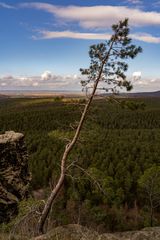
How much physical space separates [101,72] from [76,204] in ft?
148

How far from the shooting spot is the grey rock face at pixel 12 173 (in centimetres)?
2033

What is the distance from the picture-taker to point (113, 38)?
51.6ft

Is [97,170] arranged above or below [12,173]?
above

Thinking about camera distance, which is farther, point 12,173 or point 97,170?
point 12,173

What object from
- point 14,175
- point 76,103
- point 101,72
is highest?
point 101,72

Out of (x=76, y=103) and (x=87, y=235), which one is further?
(x=76, y=103)

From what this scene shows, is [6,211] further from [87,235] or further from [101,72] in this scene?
[87,235]

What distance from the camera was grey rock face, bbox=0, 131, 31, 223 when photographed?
20.3 meters

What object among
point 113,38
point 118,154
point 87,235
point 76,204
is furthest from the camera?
point 118,154

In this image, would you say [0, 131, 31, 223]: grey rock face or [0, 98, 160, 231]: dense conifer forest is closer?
[0, 98, 160, 231]: dense conifer forest

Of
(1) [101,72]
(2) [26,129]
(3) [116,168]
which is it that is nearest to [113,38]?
(1) [101,72]

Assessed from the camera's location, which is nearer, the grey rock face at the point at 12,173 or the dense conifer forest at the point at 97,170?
the dense conifer forest at the point at 97,170

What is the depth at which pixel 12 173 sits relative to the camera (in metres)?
22.0

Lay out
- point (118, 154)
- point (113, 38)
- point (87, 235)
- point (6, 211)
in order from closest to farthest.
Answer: point (87, 235), point (113, 38), point (6, 211), point (118, 154)
